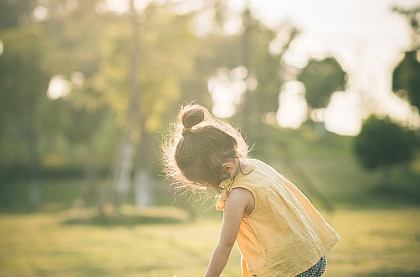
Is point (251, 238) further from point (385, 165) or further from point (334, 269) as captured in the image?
point (385, 165)

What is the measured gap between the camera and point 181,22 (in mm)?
22188

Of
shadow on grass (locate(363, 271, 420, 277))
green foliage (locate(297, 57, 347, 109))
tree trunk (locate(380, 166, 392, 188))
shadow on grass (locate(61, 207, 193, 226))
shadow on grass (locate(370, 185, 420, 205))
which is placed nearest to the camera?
shadow on grass (locate(363, 271, 420, 277))

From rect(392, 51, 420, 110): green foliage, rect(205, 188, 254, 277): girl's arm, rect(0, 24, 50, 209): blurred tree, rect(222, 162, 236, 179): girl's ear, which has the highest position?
rect(0, 24, 50, 209): blurred tree

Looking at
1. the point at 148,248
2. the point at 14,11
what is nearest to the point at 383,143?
the point at 148,248

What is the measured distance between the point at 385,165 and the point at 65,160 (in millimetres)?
20942

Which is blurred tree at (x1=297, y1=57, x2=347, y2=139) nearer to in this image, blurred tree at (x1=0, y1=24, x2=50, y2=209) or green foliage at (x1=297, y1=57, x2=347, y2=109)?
green foliage at (x1=297, y1=57, x2=347, y2=109)

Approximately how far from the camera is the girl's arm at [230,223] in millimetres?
3037

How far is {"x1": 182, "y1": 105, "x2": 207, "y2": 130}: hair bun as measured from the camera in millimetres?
3289

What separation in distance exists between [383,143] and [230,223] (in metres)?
31.8

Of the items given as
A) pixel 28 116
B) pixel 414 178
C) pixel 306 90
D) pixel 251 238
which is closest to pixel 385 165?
pixel 414 178

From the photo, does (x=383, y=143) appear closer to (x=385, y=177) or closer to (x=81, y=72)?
(x=385, y=177)

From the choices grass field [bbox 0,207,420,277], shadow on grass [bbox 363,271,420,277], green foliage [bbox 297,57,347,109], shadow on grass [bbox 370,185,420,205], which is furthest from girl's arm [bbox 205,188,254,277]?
green foliage [bbox 297,57,347,109]

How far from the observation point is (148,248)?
12703mm

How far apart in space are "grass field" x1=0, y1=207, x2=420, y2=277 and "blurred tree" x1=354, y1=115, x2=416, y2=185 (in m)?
14.1
